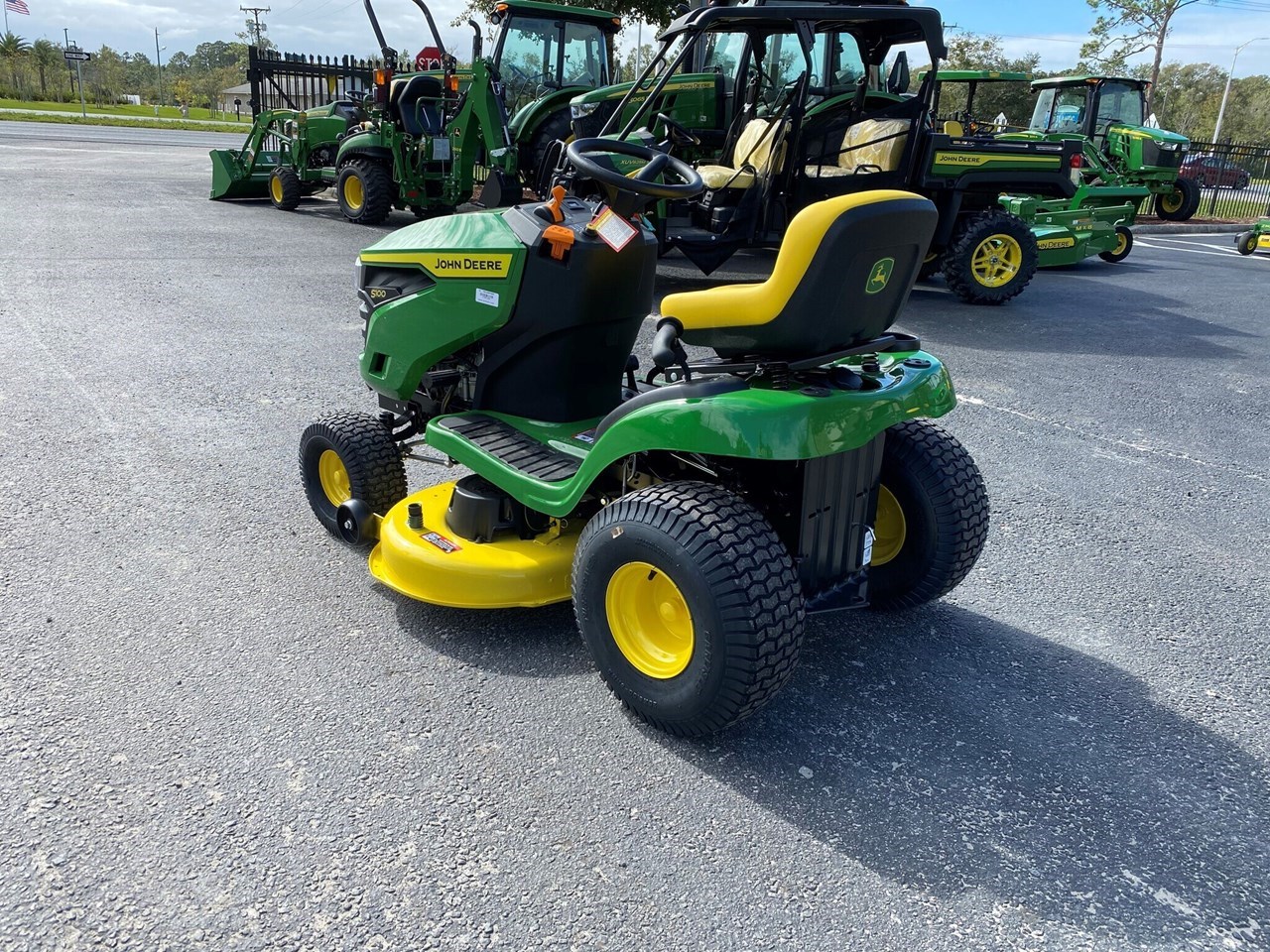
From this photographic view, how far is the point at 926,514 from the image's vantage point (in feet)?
9.66

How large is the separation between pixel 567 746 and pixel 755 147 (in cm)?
678

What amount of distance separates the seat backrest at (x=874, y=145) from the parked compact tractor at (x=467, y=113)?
3962mm

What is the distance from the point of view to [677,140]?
326 inches

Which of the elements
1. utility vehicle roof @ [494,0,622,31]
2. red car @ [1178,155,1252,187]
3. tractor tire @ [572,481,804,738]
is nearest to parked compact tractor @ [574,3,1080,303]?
utility vehicle roof @ [494,0,622,31]

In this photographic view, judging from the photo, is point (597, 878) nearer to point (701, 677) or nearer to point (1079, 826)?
point (701, 677)

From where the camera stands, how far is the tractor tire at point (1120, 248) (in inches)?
477

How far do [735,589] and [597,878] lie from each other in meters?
0.69

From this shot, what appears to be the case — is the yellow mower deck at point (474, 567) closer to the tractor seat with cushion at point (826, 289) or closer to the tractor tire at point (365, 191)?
the tractor seat with cushion at point (826, 289)

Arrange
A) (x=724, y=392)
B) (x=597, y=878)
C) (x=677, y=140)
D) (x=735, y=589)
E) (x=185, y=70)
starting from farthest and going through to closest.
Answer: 1. (x=185, y=70)
2. (x=677, y=140)
3. (x=724, y=392)
4. (x=735, y=589)
5. (x=597, y=878)

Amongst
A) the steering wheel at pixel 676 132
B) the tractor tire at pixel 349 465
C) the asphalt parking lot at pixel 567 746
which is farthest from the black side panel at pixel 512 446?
the steering wheel at pixel 676 132

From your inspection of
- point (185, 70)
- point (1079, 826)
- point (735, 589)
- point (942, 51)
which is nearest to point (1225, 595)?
point (1079, 826)

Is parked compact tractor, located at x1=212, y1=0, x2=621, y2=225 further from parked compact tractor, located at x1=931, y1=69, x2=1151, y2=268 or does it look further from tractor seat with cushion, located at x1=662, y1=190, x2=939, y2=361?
tractor seat with cushion, located at x1=662, y1=190, x2=939, y2=361

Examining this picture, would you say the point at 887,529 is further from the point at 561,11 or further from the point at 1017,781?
the point at 561,11

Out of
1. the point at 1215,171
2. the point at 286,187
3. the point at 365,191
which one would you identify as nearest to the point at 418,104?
the point at 365,191
